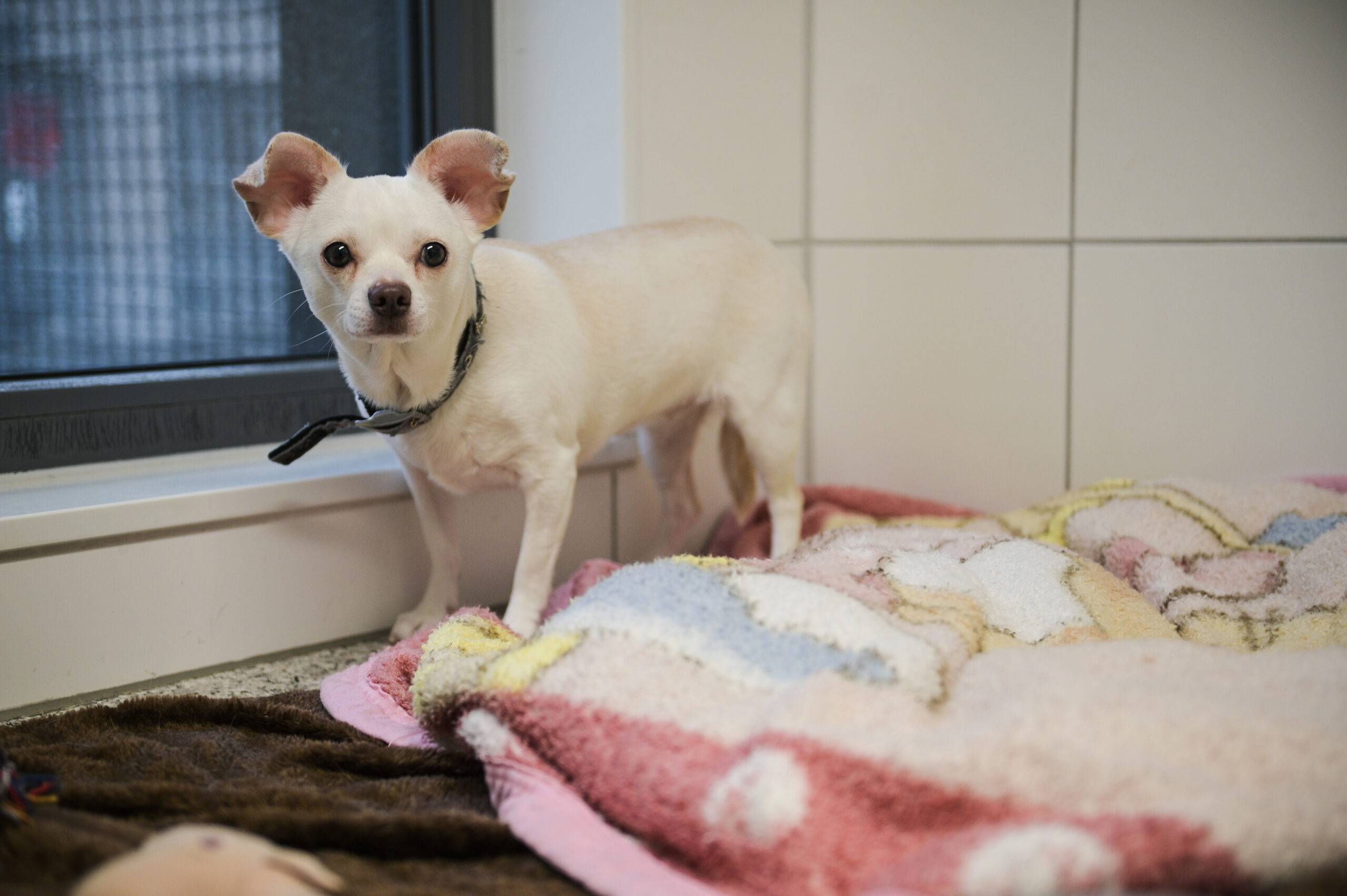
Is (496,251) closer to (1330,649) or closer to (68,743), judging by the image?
(68,743)

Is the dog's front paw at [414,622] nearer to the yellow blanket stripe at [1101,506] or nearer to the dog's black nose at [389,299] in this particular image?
the dog's black nose at [389,299]

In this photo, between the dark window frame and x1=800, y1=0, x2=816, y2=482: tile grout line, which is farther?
x1=800, y1=0, x2=816, y2=482: tile grout line

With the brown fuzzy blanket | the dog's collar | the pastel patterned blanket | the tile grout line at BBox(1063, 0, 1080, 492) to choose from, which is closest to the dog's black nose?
the dog's collar

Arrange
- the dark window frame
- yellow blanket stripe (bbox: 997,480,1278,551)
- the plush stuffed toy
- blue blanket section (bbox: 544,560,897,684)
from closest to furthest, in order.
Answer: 1. the plush stuffed toy
2. blue blanket section (bbox: 544,560,897,684)
3. the dark window frame
4. yellow blanket stripe (bbox: 997,480,1278,551)

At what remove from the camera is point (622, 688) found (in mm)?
1065

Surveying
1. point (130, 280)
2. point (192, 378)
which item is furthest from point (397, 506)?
point (130, 280)

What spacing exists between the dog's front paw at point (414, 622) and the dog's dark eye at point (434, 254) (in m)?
0.63

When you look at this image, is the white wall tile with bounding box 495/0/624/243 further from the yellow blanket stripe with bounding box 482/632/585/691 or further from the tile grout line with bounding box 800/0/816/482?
the yellow blanket stripe with bounding box 482/632/585/691

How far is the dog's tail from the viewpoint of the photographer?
6.82ft

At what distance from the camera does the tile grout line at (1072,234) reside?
2.07 m

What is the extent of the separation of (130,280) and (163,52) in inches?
15.5

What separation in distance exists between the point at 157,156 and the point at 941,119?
1464 millimetres

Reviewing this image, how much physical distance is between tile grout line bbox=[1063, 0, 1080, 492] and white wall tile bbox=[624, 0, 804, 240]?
1.71 feet

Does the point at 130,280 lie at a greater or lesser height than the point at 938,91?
lesser
